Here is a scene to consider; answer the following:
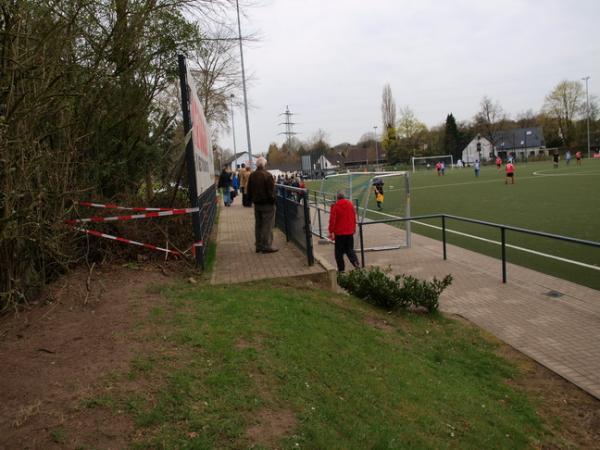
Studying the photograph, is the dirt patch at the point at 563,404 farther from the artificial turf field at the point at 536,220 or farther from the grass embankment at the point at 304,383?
the artificial turf field at the point at 536,220

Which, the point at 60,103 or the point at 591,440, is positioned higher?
the point at 60,103

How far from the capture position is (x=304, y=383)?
12.1 feet

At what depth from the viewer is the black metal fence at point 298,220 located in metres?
7.23

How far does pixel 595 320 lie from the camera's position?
6.24 m

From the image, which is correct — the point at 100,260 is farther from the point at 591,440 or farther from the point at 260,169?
the point at 591,440

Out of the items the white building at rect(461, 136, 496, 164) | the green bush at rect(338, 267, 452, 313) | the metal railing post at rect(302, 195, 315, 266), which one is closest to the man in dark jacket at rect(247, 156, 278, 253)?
the metal railing post at rect(302, 195, 315, 266)

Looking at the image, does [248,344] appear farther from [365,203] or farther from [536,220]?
[536,220]

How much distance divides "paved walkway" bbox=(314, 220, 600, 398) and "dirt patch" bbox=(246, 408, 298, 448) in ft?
9.88

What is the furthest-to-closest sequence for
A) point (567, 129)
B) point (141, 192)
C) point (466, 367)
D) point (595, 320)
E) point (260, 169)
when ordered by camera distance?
point (567, 129) → point (141, 192) → point (260, 169) → point (595, 320) → point (466, 367)

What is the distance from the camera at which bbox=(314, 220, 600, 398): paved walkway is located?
5246mm

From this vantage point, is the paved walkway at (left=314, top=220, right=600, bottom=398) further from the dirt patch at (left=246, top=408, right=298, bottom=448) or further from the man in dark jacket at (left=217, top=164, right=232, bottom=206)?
the man in dark jacket at (left=217, top=164, right=232, bottom=206)

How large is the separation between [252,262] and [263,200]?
1076mm

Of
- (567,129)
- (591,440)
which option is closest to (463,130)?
(567,129)

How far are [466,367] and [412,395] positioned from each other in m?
1.40
